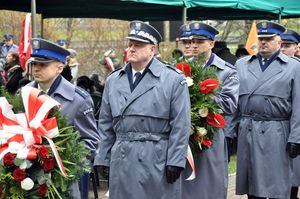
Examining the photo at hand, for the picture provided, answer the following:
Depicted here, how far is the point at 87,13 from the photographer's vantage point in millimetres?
14461

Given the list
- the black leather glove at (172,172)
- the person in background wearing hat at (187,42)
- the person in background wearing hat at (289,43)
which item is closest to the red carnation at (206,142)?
the person in background wearing hat at (187,42)

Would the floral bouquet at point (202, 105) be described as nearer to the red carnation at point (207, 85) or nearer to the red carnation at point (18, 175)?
the red carnation at point (207, 85)

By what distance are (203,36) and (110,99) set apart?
70.7 inches

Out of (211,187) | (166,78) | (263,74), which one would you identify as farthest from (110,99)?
(263,74)

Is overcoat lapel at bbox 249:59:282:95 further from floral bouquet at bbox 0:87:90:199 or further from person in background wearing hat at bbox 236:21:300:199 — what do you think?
floral bouquet at bbox 0:87:90:199

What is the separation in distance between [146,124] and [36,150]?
104 cm

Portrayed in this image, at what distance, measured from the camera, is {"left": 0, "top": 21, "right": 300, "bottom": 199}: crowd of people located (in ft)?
18.3

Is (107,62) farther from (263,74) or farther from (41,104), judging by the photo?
(41,104)

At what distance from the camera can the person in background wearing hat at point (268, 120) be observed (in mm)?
7543

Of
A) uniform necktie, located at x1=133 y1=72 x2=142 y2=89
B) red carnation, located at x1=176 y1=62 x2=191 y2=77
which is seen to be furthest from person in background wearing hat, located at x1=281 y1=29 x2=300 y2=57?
uniform necktie, located at x1=133 y1=72 x2=142 y2=89

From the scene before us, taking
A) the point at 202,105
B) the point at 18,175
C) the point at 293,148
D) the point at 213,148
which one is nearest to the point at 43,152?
the point at 18,175

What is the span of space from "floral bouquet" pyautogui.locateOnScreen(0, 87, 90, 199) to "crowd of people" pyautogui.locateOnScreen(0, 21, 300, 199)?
33 cm

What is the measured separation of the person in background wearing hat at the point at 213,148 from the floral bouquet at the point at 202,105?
0.41 ft

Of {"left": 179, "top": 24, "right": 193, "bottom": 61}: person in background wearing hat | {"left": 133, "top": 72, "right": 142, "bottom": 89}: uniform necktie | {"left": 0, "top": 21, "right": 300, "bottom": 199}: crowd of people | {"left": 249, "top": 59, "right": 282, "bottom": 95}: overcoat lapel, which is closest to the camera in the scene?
{"left": 0, "top": 21, "right": 300, "bottom": 199}: crowd of people
